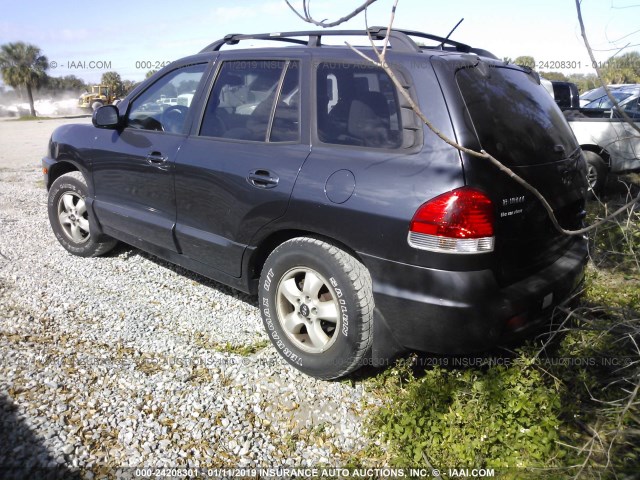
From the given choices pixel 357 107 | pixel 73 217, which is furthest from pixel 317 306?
pixel 73 217

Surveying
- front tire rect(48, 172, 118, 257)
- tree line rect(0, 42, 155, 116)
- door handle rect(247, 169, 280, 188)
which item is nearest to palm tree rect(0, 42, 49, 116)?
tree line rect(0, 42, 155, 116)

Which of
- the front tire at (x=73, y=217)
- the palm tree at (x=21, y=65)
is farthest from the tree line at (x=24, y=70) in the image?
the front tire at (x=73, y=217)

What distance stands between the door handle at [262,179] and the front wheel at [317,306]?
0.38 meters

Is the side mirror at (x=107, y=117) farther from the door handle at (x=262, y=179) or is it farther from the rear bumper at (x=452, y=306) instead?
the rear bumper at (x=452, y=306)

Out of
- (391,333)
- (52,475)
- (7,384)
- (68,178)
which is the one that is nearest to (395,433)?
(391,333)

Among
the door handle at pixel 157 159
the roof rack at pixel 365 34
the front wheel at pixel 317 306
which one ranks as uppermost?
the roof rack at pixel 365 34

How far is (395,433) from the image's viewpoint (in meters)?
2.68

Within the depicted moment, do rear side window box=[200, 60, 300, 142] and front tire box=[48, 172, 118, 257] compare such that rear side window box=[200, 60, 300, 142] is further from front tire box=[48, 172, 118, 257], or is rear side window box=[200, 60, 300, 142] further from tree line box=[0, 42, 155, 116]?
tree line box=[0, 42, 155, 116]

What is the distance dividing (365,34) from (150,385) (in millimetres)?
2554

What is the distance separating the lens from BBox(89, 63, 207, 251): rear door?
3961mm

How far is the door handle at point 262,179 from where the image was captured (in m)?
3.16

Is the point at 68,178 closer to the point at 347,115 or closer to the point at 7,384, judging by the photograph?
the point at 7,384

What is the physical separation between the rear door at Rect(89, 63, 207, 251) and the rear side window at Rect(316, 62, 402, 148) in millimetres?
1288

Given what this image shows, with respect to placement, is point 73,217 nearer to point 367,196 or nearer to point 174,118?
point 174,118
